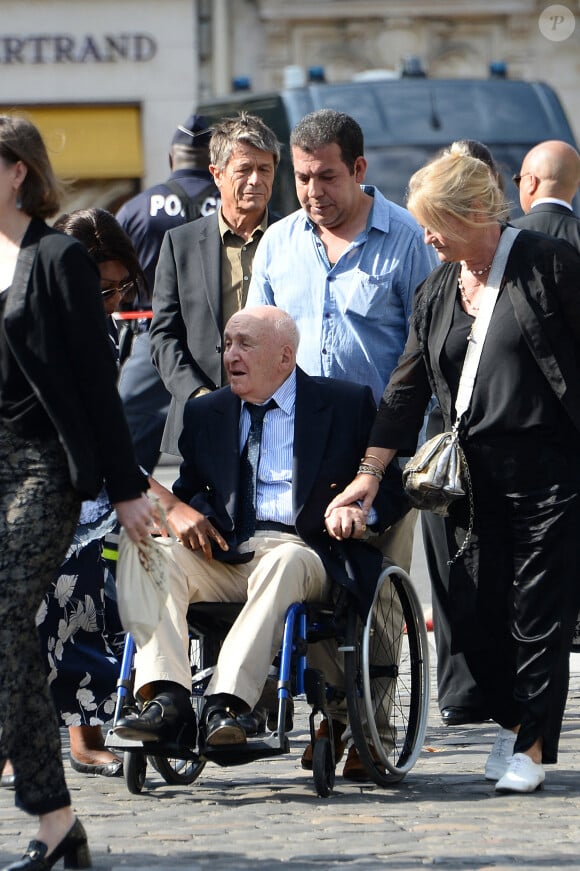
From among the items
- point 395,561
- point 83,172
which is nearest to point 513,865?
point 395,561

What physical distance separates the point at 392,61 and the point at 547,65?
204 cm

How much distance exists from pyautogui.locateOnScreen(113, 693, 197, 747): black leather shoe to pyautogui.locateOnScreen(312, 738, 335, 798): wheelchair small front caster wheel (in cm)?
37

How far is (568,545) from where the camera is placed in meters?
5.73

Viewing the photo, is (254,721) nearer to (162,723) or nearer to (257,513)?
(162,723)

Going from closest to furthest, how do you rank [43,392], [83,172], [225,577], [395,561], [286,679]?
[43,392] < [286,679] < [225,577] < [395,561] < [83,172]

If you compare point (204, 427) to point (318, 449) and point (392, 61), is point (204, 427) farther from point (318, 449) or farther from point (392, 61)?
point (392, 61)

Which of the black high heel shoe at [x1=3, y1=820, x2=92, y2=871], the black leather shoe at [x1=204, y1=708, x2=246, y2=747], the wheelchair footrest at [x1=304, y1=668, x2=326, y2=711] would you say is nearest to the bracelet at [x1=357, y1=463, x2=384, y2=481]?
the wheelchair footrest at [x1=304, y1=668, x2=326, y2=711]

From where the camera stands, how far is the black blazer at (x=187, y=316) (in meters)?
6.61

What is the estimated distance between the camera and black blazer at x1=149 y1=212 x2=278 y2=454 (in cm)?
661

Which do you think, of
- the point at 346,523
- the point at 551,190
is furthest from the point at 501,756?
the point at 551,190

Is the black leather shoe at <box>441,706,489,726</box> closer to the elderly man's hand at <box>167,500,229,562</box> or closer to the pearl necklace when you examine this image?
the elderly man's hand at <box>167,500,229,562</box>

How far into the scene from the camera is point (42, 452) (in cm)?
444

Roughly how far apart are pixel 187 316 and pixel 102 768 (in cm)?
165

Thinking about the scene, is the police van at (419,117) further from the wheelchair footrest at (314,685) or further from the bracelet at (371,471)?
the wheelchair footrest at (314,685)
